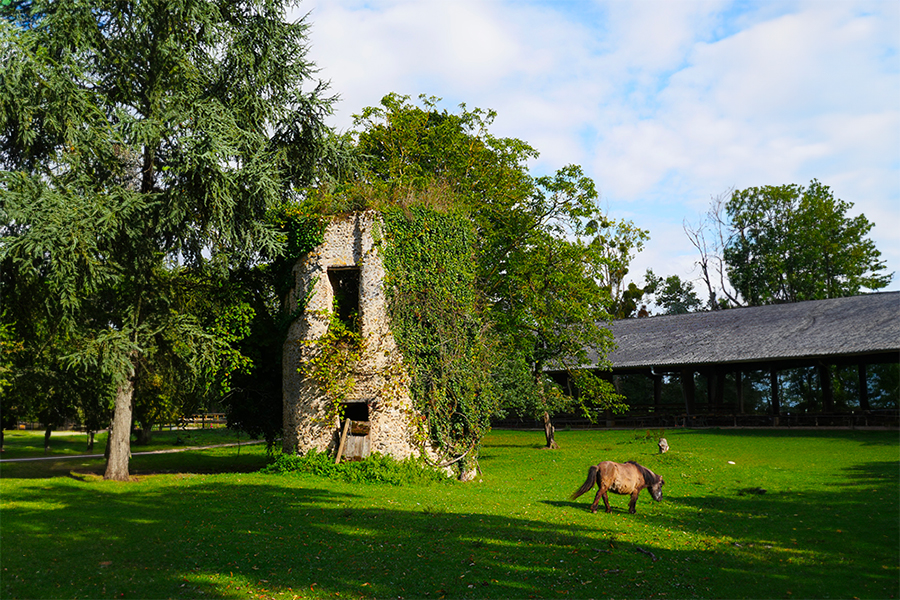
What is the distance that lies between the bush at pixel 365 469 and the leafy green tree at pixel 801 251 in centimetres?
4114

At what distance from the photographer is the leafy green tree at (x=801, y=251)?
1886 inches

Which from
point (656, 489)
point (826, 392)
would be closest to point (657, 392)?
point (826, 392)

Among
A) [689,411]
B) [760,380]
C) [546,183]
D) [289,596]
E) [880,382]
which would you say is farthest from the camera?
[760,380]

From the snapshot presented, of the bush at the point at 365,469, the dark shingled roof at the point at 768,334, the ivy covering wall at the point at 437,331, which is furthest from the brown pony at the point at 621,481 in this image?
the dark shingled roof at the point at 768,334

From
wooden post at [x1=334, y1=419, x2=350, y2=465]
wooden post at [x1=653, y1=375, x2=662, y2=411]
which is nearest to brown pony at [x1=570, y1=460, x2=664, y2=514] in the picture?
wooden post at [x1=334, y1=419, x2=350, y2=465]

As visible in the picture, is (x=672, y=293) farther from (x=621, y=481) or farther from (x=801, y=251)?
(x=621, y=481)

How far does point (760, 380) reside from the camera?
48156 mm

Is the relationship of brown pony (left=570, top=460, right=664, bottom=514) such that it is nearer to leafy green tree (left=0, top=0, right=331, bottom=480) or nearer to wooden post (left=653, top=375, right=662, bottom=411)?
leafy green tree (left=0, top=0, right=331, bottom=480)

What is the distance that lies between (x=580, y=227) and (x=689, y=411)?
14.1m

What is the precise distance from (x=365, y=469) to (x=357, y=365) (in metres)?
2.83

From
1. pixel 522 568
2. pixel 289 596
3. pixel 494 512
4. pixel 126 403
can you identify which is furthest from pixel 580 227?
pixel 289 596

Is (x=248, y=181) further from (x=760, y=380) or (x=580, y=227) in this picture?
(x=760, y=380)

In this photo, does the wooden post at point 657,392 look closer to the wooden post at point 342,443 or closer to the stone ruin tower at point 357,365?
the stone ruin tower at point 357,365

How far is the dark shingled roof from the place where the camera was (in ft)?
96.9
